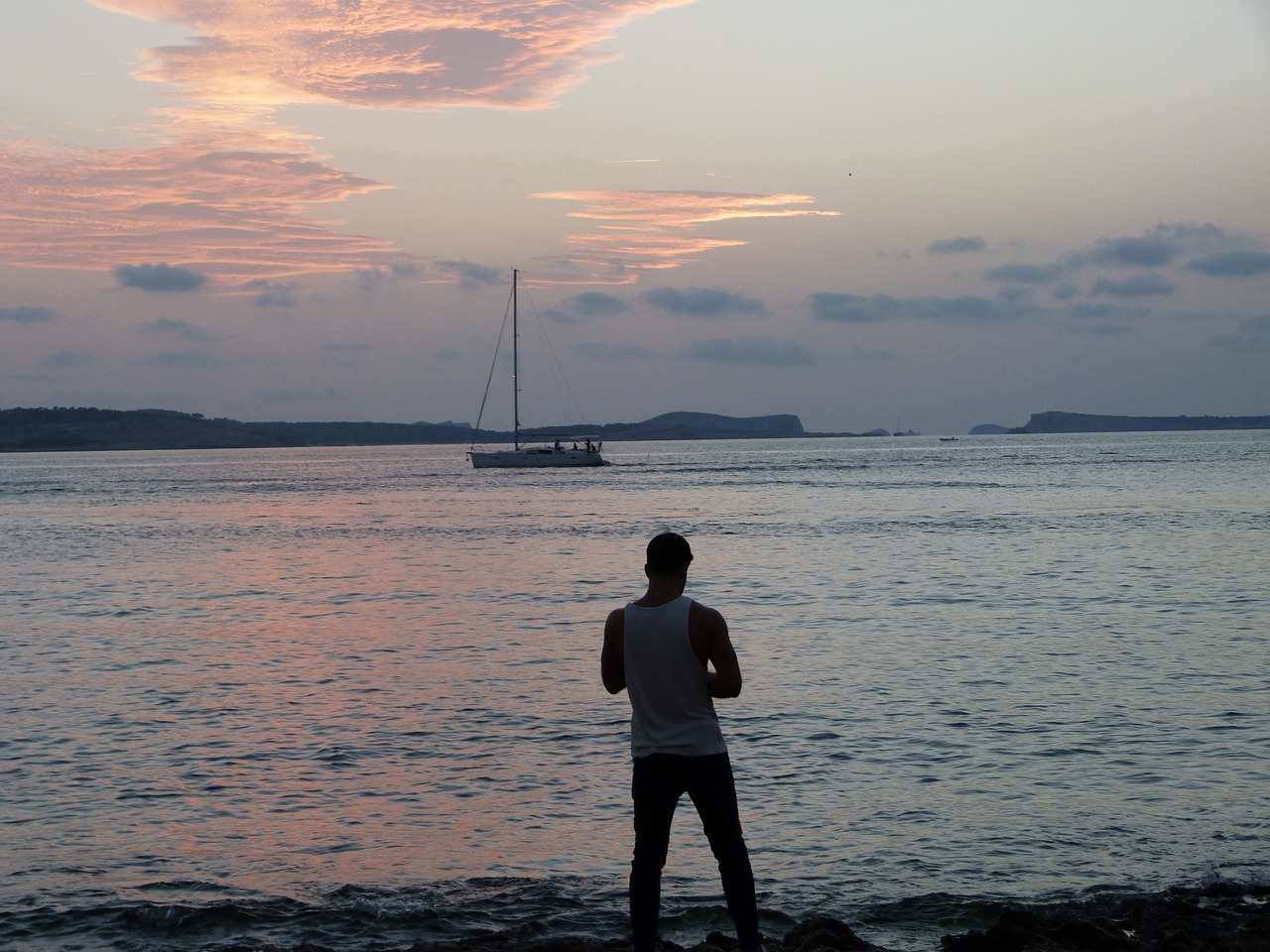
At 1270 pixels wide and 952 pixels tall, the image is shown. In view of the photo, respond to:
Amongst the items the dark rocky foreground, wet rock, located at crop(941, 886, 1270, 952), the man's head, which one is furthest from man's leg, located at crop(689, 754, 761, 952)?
wet rock, located at crop(941, 886, 1270, 952)

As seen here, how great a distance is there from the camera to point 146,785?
40.8 feet

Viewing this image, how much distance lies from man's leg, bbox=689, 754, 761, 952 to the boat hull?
4219 inches

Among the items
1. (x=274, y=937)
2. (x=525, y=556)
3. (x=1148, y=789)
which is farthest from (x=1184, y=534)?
(x=274, y=937)

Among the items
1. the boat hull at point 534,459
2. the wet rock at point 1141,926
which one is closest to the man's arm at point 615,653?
the wet rock at point 1141,926

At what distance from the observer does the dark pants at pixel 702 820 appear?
20.4 feet

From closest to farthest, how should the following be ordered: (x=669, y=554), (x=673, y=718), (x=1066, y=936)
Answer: (x=669, y=554), (x=673, y=718), (x=1066, y=936)

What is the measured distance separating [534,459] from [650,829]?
110 meters

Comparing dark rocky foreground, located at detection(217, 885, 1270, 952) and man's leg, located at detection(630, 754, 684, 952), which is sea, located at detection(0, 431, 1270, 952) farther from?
man's leg, located at detection(630, 754, 684, 952)

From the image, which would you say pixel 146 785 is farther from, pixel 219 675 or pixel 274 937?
pixel 219 675

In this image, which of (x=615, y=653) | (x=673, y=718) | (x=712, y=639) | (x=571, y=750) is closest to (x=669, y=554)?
(x=712, y=639)

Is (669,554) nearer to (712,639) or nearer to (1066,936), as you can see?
(712,639)

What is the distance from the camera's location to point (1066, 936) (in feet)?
25.5

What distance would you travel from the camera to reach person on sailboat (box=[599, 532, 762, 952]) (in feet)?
19.9

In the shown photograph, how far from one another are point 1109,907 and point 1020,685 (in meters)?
8.08
